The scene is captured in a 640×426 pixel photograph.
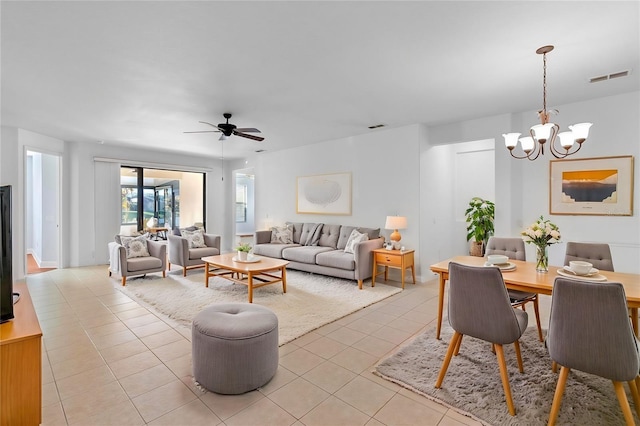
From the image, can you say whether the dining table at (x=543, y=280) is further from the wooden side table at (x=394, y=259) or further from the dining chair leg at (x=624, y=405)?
the wooden side table at (x=394, y=259)

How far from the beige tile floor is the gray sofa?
115 centimetres

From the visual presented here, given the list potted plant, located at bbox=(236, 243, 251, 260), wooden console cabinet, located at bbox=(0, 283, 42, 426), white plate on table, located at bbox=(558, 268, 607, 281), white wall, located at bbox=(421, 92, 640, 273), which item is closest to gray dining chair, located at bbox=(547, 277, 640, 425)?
white plate on table, located at bbox=(558, 268, 607, 281)

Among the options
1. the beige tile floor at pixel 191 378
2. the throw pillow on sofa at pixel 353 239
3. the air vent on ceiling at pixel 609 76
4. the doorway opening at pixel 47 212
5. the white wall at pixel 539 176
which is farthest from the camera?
the doorway opening at pixel 47 212

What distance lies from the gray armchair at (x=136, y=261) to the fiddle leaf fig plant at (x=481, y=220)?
584 cm

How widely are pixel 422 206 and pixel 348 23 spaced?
3586mm

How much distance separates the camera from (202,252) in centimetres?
598

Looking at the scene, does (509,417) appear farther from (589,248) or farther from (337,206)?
(337,206)

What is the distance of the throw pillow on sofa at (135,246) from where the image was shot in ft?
17.5

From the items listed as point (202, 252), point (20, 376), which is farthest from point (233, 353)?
point (202, 252)

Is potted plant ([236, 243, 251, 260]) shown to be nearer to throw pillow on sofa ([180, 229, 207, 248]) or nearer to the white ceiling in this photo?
throw pillow on sofa ([180, 229, 207, 248])

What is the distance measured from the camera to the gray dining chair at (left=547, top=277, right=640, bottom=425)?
161cm

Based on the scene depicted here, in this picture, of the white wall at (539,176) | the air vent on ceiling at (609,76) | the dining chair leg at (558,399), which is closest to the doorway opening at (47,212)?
the white wall at (539,176)

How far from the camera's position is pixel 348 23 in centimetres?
229

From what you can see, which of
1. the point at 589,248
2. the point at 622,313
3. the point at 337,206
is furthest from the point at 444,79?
the point at 337,206
